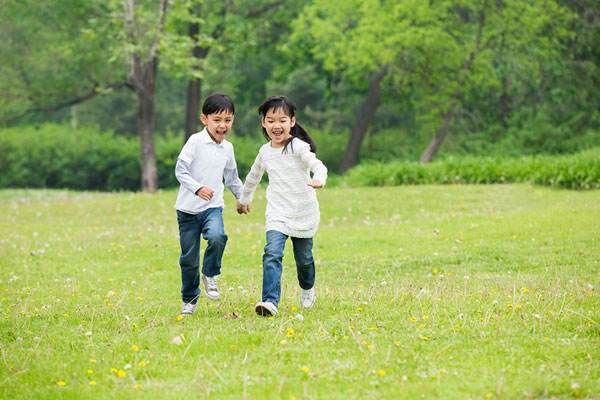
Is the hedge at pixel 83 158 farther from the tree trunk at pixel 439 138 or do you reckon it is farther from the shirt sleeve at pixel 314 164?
the shirt sleeve at pixel 314 164

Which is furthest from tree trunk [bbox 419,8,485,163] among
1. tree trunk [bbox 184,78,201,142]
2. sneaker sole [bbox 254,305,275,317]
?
sneaker sole [bbox 254,305,275,317]

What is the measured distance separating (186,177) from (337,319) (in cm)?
186

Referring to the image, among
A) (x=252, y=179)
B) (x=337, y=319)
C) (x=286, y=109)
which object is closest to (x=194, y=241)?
(x=252, y=179)

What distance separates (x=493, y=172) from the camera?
23.3 m

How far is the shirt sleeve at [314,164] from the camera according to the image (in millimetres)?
7729

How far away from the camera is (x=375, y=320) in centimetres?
760

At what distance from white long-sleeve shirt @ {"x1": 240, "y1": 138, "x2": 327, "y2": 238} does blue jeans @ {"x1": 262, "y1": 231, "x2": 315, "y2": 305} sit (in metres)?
0.10

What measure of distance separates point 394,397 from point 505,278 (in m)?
5.30

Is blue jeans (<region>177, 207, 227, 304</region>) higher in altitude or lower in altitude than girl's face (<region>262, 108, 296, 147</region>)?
lower

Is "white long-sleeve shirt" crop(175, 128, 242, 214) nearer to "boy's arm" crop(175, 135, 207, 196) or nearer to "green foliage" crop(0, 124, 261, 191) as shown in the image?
"boy's arm" crop(175, 135, 207, 196)

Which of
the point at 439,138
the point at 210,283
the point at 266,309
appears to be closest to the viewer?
the point at 266,309

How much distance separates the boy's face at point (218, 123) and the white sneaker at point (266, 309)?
1609 millimetres

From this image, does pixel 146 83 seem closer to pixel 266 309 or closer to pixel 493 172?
pixel 493 172

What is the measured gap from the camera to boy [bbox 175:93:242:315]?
8.30 m
